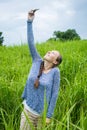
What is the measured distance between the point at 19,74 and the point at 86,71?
114cm

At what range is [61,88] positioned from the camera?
20.7ft

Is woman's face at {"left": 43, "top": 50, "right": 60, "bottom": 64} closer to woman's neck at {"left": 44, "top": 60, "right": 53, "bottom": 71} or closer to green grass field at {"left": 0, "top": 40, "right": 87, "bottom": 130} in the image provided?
woman's neck at {"left": 44, "top": 60, "right": 53, "bottom": 71}

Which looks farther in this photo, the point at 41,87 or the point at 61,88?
the point at 61,88

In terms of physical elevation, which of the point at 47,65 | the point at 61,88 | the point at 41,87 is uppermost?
the point at 47,65

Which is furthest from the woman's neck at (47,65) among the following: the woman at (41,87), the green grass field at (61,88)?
the green grass field at (61,88)

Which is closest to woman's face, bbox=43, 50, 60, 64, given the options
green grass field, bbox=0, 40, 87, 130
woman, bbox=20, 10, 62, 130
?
woman, bbox=20, 10, 62, 130

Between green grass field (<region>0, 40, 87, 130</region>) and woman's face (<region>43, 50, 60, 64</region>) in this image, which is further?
woman's face (<region>43, 50, 60, 64</region>)

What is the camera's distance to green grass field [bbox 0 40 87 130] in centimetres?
387

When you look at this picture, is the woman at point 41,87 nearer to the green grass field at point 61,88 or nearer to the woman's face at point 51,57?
the woman's face at point 51,57

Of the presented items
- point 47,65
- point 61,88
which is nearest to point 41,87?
point 47,65

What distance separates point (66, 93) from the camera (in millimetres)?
5637

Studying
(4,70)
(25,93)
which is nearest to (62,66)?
(4,70)

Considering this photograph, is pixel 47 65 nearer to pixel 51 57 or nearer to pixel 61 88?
pixel 51 57

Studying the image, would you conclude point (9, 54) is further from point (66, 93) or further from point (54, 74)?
point (54, 74)
